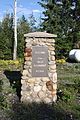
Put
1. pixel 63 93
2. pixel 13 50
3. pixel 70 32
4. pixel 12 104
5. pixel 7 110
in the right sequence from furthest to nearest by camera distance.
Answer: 1. pixel 70 32
2. pixel 13 50
3. pixel 63 93
4. pixel 12 104
5. pixel 7 110

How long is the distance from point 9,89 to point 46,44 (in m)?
1.69

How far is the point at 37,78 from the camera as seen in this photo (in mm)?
9820

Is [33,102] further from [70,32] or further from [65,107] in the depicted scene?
[70,32]

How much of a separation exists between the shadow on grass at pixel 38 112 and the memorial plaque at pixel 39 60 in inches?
33.4

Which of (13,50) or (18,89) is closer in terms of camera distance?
(18,89)

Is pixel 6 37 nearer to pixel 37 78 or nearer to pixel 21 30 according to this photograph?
pixel 21 30

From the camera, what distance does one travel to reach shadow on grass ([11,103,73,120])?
8393mm

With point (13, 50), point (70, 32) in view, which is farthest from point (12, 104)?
point (70, 32)

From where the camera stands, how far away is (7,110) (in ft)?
29.0

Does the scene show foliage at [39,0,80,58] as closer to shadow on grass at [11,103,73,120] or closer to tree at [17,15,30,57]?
tree at [17,15,30,57]

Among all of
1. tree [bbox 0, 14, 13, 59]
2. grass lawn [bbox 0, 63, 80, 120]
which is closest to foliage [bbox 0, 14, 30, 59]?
tree [bbox 0, 14, 13, 59]

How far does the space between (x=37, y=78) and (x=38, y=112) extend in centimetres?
122

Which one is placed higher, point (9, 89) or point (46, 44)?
point (46, 44)

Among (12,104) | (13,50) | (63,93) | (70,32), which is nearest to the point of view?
(12,104)
